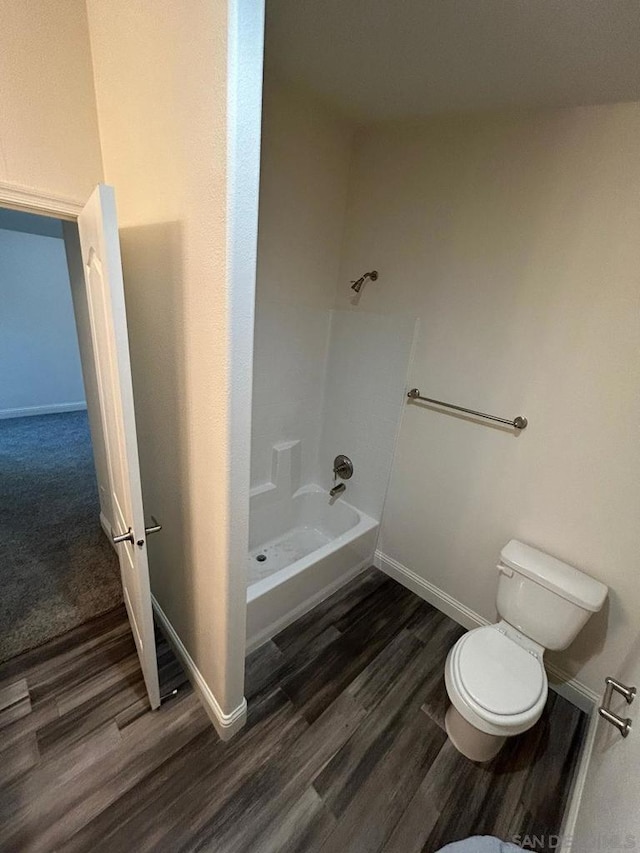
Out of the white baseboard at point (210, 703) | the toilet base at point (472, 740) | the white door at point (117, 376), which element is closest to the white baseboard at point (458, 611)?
the toilet base at point (472, 740)

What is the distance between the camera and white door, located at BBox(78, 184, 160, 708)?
0.87 metres

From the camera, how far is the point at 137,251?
1.17 m

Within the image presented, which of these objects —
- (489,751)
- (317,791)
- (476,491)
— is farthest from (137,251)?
(489,751)

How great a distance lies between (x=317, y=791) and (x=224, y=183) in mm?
1834

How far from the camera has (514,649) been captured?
1416 millimetres

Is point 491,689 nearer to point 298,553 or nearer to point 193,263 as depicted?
point 298,553

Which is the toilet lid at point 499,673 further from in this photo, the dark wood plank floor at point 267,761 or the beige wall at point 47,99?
the beige wall at point 47,99

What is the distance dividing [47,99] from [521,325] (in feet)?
6.11

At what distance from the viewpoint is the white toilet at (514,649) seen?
1223 millimetres

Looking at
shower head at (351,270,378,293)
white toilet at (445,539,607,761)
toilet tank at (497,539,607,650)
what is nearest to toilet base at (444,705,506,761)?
white toilet at (445,539,607,761)

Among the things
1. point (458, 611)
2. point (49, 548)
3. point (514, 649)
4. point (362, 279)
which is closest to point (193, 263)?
point (362, 279)

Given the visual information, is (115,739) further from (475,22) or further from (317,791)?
(475,22)

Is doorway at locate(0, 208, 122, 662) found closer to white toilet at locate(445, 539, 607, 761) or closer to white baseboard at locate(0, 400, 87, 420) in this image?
white baseboard at locate(0, 400, 87, 420)

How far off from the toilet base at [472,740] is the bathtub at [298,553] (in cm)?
80
